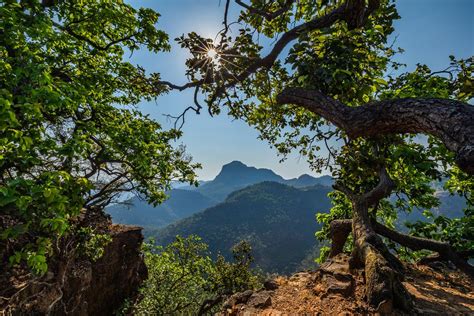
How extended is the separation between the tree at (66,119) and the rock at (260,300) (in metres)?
4.08

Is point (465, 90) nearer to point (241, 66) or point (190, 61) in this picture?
point (241, 66)

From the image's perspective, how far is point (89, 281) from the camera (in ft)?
51.9

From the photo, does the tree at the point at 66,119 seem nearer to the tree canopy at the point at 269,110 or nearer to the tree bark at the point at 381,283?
the tree canopy at the point at 269,110

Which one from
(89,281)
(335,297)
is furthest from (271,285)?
(89,281)

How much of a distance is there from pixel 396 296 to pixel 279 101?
4215mm

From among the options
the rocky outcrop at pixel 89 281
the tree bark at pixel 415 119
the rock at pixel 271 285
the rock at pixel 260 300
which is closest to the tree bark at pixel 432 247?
the rock at pixel 271 285

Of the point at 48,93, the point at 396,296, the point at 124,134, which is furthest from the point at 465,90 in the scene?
the point at 124,134

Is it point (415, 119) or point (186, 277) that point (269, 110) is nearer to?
point (415, 119)

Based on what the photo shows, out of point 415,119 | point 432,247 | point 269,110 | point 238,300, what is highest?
point 269,110

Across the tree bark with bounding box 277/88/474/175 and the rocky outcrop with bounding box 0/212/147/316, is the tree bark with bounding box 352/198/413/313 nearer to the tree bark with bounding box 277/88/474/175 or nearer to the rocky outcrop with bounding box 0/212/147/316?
the tree bark with bounding box 277/88/474/175

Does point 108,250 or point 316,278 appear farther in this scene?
point 108,250

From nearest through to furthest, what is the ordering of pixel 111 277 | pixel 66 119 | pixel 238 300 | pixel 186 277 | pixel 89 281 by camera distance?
pixel 238 300 → pixel 66 119 → pixel 89 281 → pixel 111 277 → pixel 186 277

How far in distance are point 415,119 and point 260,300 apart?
4518 mm

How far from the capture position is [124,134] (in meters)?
10.4
